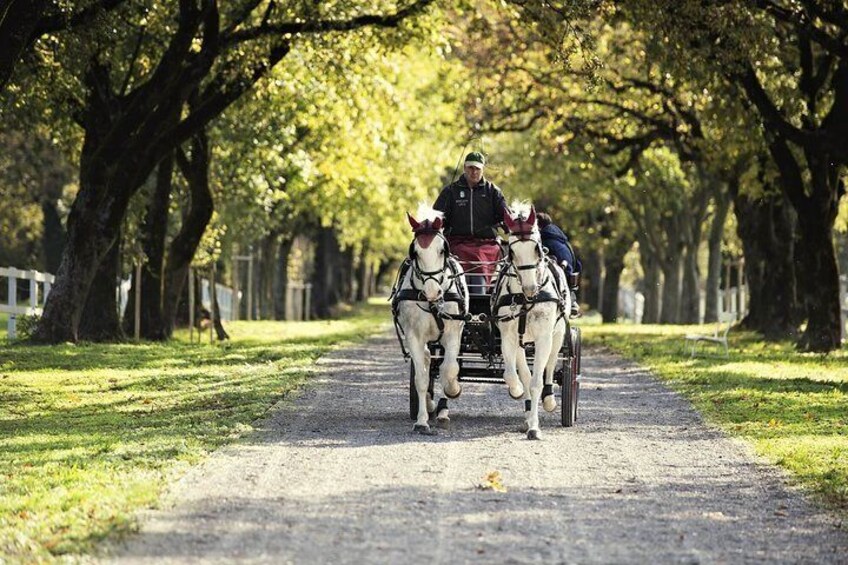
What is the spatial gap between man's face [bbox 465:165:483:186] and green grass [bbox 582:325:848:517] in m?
3.66

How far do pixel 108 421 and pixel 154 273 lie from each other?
56.9 feet

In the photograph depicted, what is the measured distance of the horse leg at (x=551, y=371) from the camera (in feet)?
50.7

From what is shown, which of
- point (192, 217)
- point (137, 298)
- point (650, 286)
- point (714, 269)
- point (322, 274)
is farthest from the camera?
point (322, 274)

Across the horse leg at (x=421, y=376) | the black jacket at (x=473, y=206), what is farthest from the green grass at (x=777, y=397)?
the black jacket at (x=473, y=206)

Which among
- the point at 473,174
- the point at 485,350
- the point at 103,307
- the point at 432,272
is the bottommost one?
the point at 485,350

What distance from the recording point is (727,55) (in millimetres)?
23766

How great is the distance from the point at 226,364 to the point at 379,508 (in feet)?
48.2

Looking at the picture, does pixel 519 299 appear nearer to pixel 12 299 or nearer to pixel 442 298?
pixel 442 298

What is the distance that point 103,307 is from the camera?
30.8 m

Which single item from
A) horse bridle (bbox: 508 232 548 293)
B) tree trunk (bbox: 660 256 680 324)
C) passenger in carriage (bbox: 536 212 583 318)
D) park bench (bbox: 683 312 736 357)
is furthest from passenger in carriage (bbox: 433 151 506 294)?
tree trunk (bbox: 660 256 680 324)

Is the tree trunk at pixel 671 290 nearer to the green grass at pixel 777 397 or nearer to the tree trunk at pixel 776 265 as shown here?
the tree trunk at pixel 776 265

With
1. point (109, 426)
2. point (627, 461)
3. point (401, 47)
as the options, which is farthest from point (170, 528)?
point (401, 47)

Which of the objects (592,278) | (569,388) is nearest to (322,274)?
(592,278)

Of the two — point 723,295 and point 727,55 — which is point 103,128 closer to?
point 727,55
